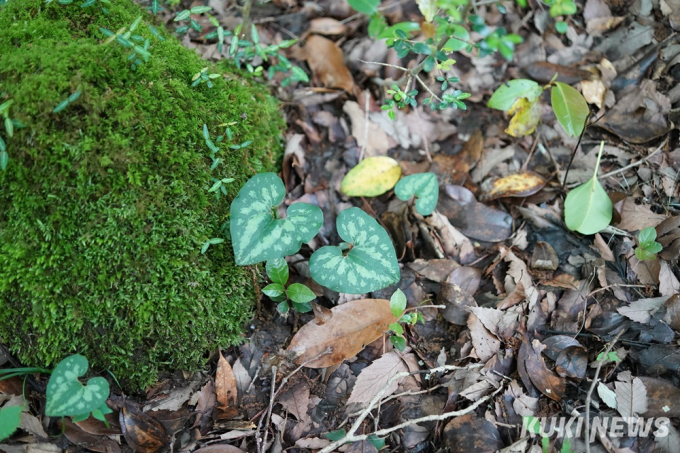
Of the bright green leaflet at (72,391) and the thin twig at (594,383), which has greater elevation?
the bright green leaflet at (72,391)

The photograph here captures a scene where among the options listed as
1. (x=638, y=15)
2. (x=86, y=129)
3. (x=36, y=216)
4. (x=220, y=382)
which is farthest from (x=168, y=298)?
(x=638, y=15)

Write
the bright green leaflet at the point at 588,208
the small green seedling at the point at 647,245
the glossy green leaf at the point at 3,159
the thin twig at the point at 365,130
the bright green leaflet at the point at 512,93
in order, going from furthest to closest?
the thin twig at the point at 365,130, the bright green leaflet at the point at 512,93, the bright green leaflet at the point at 588,208, the small green seedling at the point at 647,245, the glossy green leaf at the point at 3,159

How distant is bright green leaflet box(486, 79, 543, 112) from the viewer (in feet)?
8.89

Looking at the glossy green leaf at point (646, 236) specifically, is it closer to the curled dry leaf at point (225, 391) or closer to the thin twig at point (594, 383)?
the thin twig at point (594, 383)

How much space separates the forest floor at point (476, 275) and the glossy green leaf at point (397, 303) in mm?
93

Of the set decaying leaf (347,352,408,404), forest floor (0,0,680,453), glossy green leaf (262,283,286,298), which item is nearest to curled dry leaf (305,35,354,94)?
forest floor (0,0,680,453)

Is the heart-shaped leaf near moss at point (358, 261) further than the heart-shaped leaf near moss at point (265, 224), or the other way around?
the heart-shaped leaf near moss at point (358, 261)

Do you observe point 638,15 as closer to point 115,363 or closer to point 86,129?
point 86,129

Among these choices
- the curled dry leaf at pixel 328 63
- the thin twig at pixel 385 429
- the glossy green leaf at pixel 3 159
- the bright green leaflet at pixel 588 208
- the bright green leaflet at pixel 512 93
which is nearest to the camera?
the glossy green leaf at pixel 3 159

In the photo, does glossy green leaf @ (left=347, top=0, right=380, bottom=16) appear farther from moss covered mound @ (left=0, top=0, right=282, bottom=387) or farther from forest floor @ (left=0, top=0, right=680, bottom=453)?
moss covered mound @ (left=0, top=0, right=282, bottom=387)

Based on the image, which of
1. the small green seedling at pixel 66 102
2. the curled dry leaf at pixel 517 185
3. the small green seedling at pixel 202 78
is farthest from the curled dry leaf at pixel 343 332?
the small green seedling at pixel 66 102

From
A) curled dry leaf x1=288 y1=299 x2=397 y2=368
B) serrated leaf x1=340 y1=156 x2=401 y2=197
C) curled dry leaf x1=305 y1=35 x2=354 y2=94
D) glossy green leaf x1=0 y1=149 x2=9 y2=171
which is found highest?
glossy green leaf x1=0 y1=149 x2=9 y2=171

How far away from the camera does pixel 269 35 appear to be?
3.19 meters

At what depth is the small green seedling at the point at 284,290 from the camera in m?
2.11
